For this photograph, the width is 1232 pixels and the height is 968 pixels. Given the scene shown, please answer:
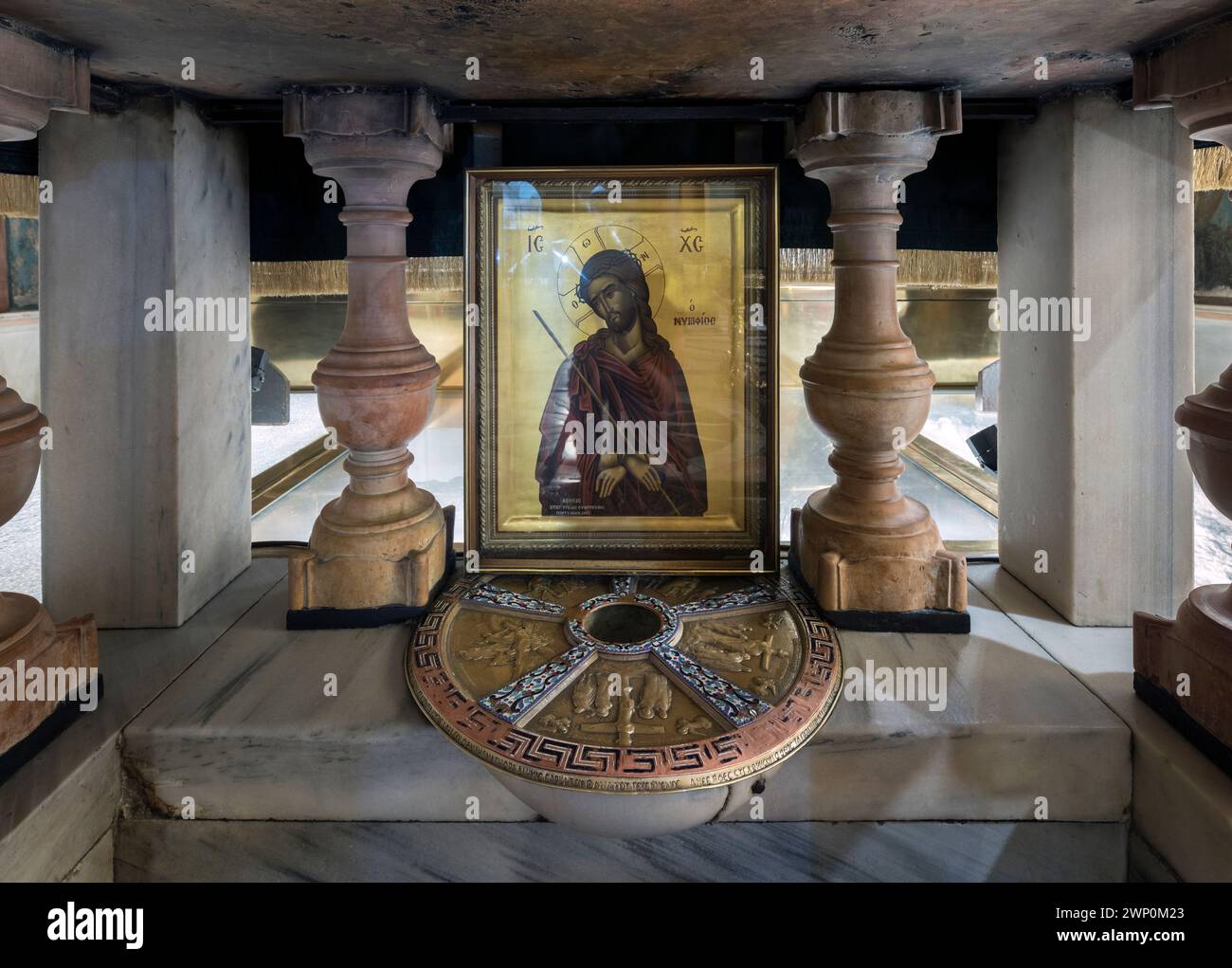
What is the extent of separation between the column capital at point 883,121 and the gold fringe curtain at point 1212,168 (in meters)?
0.73

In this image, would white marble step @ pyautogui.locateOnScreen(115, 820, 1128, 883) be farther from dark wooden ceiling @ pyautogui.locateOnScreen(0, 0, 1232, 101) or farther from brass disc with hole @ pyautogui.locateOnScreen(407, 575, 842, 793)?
dark wooden ceiling @ pyautogui.locateOnScreen(0, 0, 1232, 101)

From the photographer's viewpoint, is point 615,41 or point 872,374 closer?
point 615,41

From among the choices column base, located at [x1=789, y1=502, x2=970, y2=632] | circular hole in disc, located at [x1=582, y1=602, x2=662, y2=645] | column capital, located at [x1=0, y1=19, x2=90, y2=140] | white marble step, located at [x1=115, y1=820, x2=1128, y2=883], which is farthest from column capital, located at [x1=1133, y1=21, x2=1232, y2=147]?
column capital, located at [x1=0, y1=19, x2=90, y2=140]

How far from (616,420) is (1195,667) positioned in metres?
1.52

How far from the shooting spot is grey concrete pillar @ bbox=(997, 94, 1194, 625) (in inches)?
83.6

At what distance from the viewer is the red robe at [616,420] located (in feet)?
7.95

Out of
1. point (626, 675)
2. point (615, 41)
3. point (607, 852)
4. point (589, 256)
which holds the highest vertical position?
point (615, 41)

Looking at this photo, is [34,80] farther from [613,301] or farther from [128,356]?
[613,301]

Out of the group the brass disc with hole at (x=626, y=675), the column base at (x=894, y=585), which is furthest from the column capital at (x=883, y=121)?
the brass disc with hole at (x=626, y=675)

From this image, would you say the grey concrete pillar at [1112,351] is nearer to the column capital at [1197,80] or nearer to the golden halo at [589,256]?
the column capital at [1197,80]

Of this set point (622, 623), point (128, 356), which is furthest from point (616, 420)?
point (128, 356)

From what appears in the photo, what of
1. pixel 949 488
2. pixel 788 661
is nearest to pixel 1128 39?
pixel 788 661

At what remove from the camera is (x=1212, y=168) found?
2.19 m
